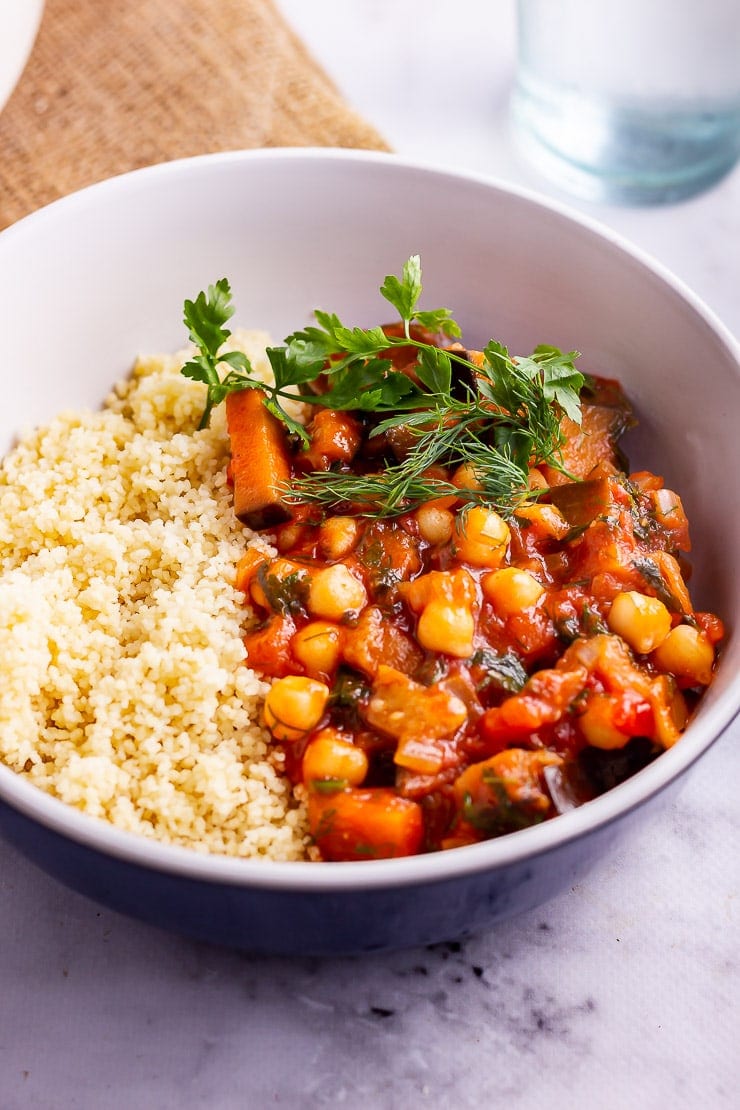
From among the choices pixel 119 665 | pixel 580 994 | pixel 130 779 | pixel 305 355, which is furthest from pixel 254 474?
pixel 580 994

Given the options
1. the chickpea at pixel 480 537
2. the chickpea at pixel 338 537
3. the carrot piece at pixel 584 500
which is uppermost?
the carrot piece at pixel 584 500

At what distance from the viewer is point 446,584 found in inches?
109

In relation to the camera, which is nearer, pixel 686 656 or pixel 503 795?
pixel 503 795

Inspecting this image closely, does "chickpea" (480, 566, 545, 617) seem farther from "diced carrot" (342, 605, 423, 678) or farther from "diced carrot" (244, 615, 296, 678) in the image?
"diced carrot" (244, 615, 296, 678)

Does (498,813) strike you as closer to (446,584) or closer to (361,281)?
(446,584)

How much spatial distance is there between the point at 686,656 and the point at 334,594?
2.93ft

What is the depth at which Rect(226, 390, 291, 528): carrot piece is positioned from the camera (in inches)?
118

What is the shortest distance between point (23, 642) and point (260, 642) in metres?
0.57

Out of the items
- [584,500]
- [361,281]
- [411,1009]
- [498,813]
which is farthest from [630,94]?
[411,1009]

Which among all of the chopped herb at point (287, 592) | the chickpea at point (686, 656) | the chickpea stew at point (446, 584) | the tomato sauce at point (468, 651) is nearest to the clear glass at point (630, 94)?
the chickpea stew at point (446, 584)

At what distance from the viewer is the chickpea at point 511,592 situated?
2.78 m

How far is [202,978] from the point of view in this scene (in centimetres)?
267

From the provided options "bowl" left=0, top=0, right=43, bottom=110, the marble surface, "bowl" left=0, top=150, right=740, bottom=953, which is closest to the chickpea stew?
"bowl" left=0, top=150, right=740, bottom=953

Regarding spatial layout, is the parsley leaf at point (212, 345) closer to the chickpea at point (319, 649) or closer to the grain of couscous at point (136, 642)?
the grain of couscous at point (136, 642)
